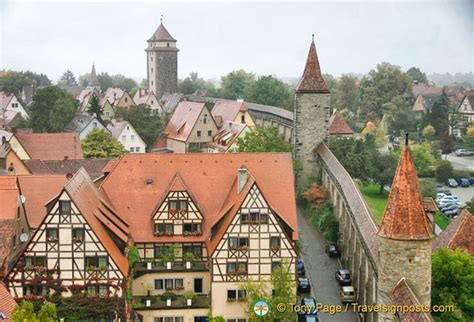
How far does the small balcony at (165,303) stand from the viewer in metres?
39.2

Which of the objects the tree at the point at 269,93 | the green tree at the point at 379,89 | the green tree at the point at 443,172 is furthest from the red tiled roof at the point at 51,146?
the green tree at the point at 379,89

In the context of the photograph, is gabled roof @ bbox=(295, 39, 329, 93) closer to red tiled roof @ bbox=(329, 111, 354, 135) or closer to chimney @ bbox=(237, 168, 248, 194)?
red tiled roof @ bbox=(329, 111, 354, 135)

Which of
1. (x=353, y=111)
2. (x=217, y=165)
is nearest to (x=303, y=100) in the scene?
(x=217, y=165)

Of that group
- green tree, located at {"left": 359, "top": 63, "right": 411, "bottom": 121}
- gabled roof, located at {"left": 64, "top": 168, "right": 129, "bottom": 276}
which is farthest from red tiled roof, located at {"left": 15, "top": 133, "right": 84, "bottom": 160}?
green tree, located at {"left": 359, "top": 63, "right": 411, "bottom": 121}

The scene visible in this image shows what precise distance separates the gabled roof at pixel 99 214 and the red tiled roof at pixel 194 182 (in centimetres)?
123

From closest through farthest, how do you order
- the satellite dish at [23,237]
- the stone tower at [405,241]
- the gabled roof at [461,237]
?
the stone tower at [405,241] → the satellite dish at [23,237] → the gabled roof at [461,237]

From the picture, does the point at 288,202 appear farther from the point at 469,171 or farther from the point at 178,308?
the point at 469,171

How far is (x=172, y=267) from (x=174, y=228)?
204 centimetres

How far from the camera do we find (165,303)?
39375 mm

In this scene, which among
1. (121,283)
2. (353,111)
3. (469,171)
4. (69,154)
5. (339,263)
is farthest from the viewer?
(353,111)

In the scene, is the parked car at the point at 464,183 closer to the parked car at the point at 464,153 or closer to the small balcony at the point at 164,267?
the parked car at the point at 464,153

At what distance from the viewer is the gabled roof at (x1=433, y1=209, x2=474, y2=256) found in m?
42.9

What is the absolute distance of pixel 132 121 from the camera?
3570 inches

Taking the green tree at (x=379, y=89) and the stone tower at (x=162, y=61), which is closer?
the green tree at (x=379, y=89)
